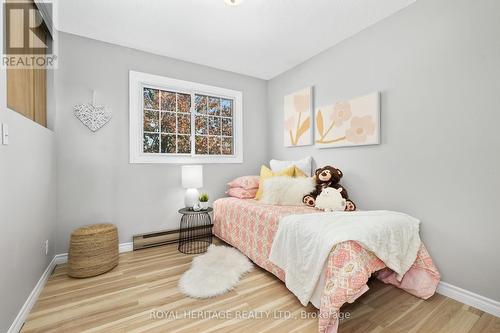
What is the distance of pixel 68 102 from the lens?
2.42 meters

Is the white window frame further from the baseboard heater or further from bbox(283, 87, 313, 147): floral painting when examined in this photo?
the baseboard heater

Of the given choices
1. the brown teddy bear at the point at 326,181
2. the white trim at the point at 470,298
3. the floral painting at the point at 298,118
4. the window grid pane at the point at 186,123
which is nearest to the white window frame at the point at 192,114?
the window grid pane at the point at 186,123

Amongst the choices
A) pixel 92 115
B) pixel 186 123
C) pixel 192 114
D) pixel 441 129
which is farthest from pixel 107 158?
pixel 441 129

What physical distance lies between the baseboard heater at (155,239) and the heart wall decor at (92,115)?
1.42m

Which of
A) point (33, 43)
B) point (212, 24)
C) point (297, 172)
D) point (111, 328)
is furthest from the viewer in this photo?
point (297, 172)

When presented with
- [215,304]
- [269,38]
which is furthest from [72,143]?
[269,38]

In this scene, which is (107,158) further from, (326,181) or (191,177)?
(326,181)

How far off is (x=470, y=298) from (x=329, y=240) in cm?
127

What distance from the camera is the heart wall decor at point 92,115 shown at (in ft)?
8.06

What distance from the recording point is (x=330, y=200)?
89.1 inches

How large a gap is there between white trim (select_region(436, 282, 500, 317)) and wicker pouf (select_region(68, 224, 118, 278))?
303cm

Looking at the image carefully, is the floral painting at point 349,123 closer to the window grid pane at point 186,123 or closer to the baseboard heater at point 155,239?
the window grid pane at point 186,123

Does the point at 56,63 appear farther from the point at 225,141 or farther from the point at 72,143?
the point at 225,141

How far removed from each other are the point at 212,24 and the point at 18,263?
8.49 feet
